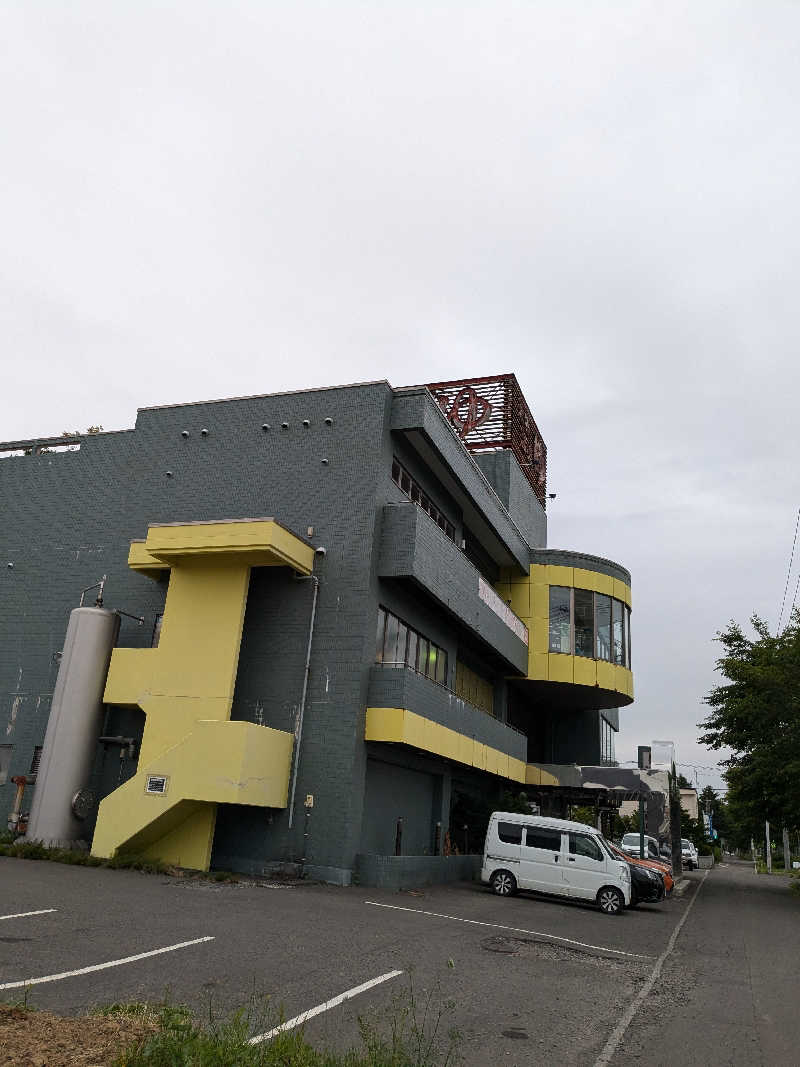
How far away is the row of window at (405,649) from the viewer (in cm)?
2288

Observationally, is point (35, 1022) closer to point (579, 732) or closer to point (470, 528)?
point (470, 528)

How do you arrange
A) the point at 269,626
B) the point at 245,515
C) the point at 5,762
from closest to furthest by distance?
the point at 269,626, the point at 245,515, the point at 5,762

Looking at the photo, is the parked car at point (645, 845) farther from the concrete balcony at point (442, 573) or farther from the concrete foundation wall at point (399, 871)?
the concrete foundation wall at point (399, 871)

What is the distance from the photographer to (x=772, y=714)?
104 ft

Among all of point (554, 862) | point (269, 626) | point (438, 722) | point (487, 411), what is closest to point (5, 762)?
point (269, 626)

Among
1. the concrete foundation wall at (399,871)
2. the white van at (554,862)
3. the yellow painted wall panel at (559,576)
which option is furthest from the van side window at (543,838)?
the yellow painted wall panel at (559,576)

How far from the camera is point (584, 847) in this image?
20578 mm

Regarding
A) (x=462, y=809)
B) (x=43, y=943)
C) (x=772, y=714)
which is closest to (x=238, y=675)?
(x=462, y=809)

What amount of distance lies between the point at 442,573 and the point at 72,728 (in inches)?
435

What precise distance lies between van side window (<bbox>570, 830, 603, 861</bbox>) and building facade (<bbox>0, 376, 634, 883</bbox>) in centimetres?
399

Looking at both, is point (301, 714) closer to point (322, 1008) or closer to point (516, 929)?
point (516, 929)

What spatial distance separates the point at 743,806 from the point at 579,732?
8.57 m

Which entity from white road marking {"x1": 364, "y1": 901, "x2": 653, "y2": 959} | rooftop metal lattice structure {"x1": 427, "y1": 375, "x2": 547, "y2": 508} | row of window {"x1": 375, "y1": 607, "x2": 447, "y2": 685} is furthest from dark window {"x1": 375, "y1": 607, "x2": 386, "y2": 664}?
rooftop metal lattice structure {"x1": 427, "y1": 375, "x2": 547, "y2": 508}

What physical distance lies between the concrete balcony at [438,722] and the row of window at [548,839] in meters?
2.90
